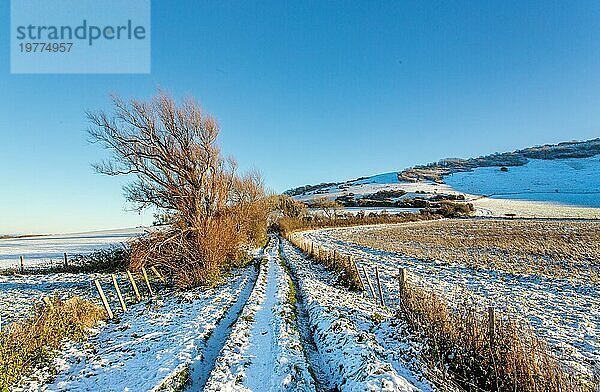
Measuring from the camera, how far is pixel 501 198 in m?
102

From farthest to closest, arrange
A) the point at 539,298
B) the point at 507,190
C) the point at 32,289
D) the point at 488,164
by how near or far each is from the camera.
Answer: the point at 488,164 < the point at 507,190 < the point at 32,289 < the point at 539,298

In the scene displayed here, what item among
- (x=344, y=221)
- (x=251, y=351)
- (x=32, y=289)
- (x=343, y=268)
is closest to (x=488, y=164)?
(x=344, y=221)

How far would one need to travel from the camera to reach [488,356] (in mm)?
7344

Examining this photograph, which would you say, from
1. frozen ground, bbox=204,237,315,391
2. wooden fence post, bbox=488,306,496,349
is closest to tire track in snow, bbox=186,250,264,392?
frozen ground, bbox=204,237,315,391

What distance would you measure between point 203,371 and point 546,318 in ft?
35.3

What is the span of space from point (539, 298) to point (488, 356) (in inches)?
353

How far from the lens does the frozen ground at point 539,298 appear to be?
9.45 metres

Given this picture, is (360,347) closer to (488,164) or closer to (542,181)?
(542,181)

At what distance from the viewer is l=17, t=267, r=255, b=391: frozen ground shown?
8.33 metres

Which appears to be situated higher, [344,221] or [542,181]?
[542,181]

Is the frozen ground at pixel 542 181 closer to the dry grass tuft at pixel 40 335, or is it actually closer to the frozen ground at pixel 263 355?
the frozen ground at pixel 263 355

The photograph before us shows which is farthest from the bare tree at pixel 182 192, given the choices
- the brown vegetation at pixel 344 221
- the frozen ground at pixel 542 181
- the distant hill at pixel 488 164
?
the distant hill at pixel 488 164

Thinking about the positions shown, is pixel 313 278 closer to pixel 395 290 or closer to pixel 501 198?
pixel 395 290

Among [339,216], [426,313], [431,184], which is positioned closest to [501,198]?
[431,184]
